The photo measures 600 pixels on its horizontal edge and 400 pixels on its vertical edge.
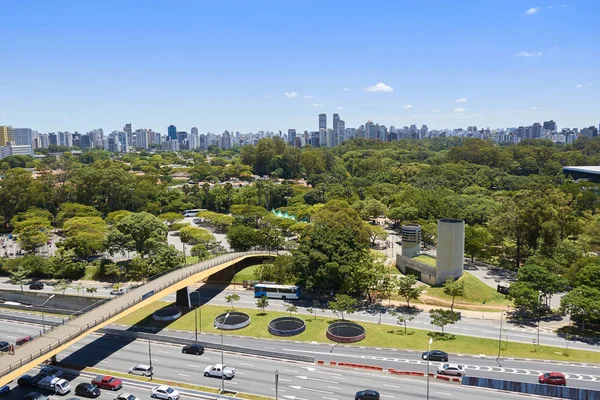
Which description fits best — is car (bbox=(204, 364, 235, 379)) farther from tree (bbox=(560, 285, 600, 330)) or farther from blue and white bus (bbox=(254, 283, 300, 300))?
tree (bbox=(560, 285, 600, 330))

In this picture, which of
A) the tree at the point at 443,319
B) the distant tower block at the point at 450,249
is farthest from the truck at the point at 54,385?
the distant tower block at the point at 450,249

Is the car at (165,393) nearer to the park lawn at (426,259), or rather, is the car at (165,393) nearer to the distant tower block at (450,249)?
the distant tower block at (450,249)

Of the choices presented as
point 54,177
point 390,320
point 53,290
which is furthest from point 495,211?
point 54,177

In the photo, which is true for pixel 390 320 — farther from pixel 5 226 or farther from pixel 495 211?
pixel 5 226

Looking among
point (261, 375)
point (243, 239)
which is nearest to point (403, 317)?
point (261, 375)

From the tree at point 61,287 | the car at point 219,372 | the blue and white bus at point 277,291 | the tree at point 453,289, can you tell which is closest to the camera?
the car at point 219,372

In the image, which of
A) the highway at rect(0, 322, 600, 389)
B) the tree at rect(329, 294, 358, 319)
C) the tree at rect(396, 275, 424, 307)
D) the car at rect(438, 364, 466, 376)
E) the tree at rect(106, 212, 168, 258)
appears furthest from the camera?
the tree at rect(106, 212, 168, 258)

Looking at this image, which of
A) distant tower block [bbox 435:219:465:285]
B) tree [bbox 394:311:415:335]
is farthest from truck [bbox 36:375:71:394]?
distant tower block [bbox 435:219:465:285]
